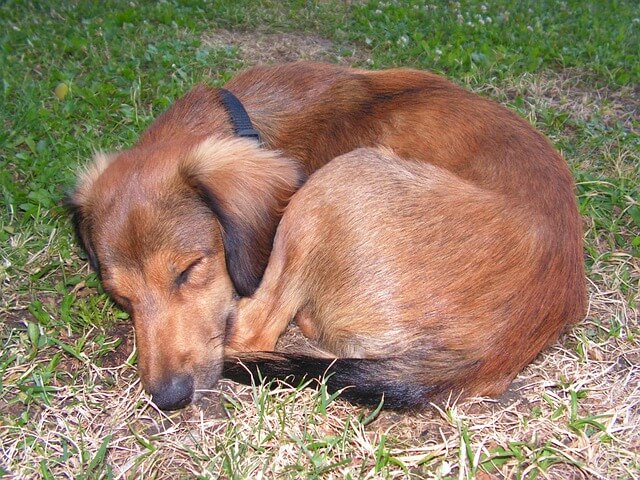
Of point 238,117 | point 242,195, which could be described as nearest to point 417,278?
point 242,195

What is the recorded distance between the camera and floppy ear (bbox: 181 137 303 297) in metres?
3.13

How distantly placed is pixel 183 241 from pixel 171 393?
0.67m

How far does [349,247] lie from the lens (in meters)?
3.02

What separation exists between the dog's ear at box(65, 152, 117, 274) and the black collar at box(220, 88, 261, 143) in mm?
670

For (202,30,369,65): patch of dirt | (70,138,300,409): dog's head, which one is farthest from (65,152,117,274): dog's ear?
(202,30,369,65): patch of dirt

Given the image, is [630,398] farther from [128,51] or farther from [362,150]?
[128,51]

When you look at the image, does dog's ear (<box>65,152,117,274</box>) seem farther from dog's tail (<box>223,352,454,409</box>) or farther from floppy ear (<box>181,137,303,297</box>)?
dog's tail (<box>223,352,454,409</box>)

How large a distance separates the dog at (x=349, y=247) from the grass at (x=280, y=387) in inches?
8.4

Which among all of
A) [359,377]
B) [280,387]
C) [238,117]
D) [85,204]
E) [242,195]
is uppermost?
[238,117]

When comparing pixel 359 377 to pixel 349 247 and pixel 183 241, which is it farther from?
pixel 183 241

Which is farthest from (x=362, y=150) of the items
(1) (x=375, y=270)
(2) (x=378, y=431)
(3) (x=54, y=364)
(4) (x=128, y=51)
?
(4) (x=128, y=51)

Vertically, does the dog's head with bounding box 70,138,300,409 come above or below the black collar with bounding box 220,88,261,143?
below

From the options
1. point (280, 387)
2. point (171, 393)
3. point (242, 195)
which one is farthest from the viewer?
point (242, 195)

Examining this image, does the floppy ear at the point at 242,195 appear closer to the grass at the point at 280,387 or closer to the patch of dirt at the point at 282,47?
the grass at the point at 280,387
